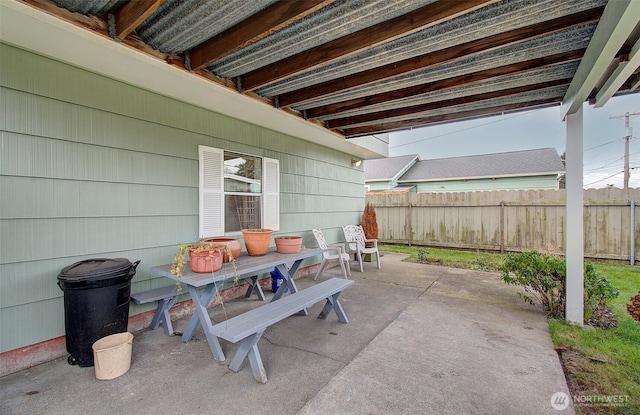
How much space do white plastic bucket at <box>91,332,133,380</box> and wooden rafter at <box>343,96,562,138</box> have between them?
438 cm

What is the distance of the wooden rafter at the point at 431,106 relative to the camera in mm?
3176

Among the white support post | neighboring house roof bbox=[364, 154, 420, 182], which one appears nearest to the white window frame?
the white support post

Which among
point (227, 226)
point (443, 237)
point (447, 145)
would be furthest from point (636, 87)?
point (447, 145)

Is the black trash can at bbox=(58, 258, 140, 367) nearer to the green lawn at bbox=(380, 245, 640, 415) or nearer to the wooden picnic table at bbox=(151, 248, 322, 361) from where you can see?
the wooden picnic table at bbox=(151, 248, 322, 361)

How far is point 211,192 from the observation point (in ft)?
12.1

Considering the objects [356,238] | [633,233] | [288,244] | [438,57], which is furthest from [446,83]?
[633,233]

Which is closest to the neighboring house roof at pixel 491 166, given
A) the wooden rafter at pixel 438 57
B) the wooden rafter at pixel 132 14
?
the wooden rafter at pixel 438 57

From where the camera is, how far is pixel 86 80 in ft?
8.61

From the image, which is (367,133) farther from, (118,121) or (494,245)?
(494,245)

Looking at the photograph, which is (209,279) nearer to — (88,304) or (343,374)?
(88,304)

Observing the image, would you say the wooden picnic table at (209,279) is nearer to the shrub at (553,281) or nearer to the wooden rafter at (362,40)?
the wooden rafter at (362,40)

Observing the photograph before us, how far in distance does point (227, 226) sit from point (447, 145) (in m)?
19.4

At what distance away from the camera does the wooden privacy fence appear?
586 centimetres

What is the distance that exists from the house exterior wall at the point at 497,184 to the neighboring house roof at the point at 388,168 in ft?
3.28
